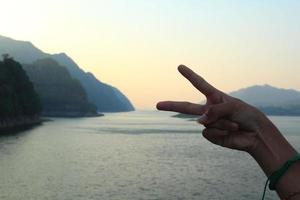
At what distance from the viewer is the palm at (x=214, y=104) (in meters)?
2.30

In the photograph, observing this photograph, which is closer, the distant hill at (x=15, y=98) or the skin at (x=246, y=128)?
the skin at (x=246, y=128)

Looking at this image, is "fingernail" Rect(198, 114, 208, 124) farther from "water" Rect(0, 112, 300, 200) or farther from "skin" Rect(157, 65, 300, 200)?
"water" Rect(0, 112, 300, 200)

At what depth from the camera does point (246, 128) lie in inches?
91.5

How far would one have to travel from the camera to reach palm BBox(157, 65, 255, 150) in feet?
7.54

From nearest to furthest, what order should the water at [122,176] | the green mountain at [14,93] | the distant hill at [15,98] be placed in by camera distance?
1. the water at [122,176]
2. the green mountain at [14,93]
3. the distant hill at [15,98]

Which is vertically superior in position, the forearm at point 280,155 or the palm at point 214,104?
the palm at point 214,104

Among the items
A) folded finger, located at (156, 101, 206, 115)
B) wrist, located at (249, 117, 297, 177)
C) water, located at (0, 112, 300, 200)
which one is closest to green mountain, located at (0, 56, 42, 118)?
water, located at (0, 112, 300, 200)

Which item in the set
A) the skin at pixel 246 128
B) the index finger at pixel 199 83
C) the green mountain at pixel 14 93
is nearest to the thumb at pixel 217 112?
the skin at pixel 246 128

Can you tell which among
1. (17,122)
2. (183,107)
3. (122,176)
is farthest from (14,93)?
(183,107)

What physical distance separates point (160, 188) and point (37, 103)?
4835 inches

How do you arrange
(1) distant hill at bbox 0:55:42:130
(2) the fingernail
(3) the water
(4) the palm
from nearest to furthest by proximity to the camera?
(2) the fingernail, (4) the palm, (3) the water, (1) distant hill at bbox 0:55:42:130

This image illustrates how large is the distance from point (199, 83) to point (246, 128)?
0.30 m

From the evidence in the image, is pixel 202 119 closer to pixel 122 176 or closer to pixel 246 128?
pixel 246 128

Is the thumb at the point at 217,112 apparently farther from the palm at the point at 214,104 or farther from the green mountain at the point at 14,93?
the green mountain at the point at 14,93
